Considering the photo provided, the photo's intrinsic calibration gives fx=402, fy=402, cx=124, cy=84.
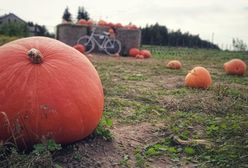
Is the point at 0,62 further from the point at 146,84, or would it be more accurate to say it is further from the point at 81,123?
the point at 146,84

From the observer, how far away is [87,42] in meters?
18.5

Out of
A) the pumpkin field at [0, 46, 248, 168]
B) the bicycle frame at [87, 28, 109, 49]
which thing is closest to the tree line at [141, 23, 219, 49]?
the bicycle frame at [87, 28, 109, 49]

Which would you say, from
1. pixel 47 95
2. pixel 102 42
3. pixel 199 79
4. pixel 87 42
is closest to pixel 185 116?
pixel 47 95

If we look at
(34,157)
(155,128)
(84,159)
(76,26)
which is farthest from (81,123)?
(76,26)

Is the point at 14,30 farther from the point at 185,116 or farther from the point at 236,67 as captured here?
the point at 185,116

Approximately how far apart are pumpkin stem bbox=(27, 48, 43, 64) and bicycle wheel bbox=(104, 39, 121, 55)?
15.4 meters

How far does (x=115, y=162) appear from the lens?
3438 millimetres

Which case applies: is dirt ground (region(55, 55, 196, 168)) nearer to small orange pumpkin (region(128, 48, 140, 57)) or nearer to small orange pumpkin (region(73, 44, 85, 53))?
small orange pumpkin (region(73, 44, 85, 53))

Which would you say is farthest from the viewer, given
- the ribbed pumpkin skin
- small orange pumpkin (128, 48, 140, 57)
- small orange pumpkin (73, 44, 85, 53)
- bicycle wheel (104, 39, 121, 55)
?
small orange pumpkin (128, 48, 140, 57)

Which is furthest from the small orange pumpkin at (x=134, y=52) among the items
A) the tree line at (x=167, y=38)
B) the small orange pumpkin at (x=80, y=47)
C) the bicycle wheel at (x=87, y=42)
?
the tree line at (x=167, y=38)

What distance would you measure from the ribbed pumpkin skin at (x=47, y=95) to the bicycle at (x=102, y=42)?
14928 mm

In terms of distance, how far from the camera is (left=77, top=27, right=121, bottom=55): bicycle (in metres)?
18.5

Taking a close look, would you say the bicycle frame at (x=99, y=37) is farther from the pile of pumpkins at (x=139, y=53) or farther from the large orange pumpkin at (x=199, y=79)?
the large orange pumpkin at (x=199, y=79)

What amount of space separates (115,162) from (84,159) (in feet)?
0.90
